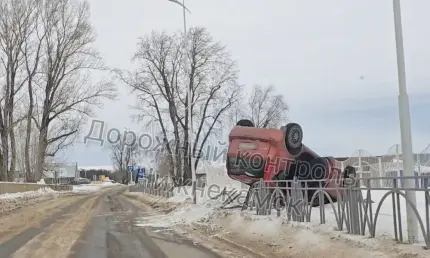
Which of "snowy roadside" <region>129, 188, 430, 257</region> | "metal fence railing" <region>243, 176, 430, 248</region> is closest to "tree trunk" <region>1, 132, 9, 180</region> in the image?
"snowy roadside" <region>129, 188, 430, 257</region>

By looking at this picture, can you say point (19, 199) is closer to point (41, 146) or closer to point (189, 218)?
point (41, 146)

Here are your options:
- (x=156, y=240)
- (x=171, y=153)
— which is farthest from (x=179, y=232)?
(x=171, y=153)

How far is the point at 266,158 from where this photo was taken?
1591cm

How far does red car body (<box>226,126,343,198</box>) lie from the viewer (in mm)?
15922

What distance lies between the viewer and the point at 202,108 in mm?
47344

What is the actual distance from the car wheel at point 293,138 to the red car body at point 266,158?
0.33 feet

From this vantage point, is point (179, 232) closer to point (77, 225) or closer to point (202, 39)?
point (77, 225)

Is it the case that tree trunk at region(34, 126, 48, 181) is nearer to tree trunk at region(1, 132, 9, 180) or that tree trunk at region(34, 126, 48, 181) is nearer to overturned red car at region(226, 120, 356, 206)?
tree trunk at region(1, 132, 9, 180)

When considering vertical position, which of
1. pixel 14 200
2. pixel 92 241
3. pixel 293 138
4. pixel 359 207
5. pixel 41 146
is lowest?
pixel 92 241

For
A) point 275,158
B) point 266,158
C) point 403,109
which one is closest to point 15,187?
point 266,158

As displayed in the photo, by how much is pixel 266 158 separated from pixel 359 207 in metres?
6.57

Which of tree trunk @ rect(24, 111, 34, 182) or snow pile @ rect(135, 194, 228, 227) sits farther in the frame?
→ tree trunk @ rect(24, 111, 34, 182)

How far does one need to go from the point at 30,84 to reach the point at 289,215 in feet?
137

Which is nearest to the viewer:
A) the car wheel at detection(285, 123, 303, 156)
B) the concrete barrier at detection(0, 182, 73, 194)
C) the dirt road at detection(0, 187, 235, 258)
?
the dirt road at detection(0, 187, 235, 258)
